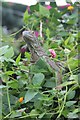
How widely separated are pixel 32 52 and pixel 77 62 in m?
0.16

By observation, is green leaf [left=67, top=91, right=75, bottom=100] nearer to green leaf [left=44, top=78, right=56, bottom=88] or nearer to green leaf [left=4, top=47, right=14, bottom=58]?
green leaf [left=44, top=78, right=56, bottom=88]

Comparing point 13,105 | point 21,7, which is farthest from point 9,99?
point 21,7

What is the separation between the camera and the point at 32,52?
82cm

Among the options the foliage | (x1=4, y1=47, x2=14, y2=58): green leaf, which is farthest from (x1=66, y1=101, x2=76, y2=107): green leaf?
(x1=4, y1=47, x2=14, y2=58): green leaf

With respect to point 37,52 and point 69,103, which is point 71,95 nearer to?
point 69,103

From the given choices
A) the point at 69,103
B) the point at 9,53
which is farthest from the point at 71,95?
the point at 9,53

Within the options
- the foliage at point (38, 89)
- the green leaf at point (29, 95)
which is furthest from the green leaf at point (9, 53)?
the green leaf at point (29, 95)

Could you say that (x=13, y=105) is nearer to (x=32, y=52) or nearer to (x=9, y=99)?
(x=9, y=99)

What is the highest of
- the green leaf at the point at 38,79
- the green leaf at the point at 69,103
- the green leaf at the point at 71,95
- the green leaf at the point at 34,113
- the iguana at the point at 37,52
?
the iguana at the point at 37,52

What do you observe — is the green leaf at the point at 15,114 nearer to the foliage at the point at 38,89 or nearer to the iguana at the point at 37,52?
the foliage at the point at 38,89

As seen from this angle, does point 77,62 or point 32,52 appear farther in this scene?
point 32,52

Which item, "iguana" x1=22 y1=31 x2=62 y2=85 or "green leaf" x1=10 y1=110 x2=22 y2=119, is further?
"iguana" x1=22 y1=31 x2=62 y2=85

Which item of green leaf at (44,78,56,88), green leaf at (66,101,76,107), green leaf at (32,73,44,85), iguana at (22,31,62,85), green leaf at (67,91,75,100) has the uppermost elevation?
iguana at (22,31,62,85)

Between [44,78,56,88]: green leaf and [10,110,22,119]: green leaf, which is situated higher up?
[44,78,56,88]: green leaf
